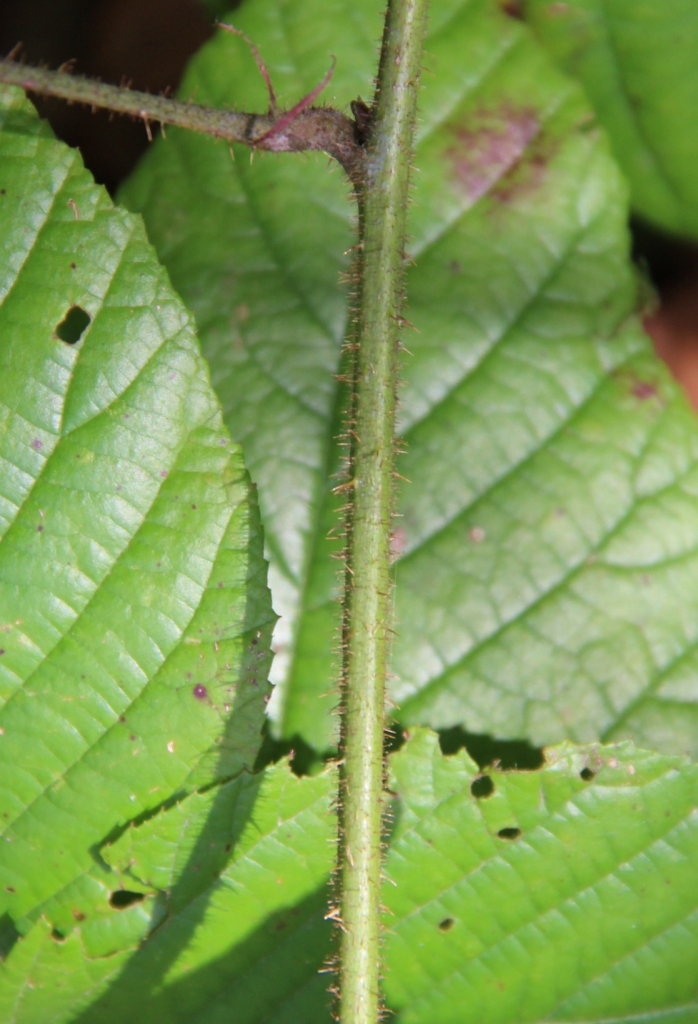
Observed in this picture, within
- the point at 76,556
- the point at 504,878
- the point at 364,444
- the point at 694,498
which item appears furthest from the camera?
the point at 694,498

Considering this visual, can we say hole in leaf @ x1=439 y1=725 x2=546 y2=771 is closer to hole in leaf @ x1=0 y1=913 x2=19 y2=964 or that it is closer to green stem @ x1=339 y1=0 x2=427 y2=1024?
green stem @ x1=339 y1=0 x2=427 y2=1024

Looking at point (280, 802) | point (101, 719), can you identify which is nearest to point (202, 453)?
point (101, 719)

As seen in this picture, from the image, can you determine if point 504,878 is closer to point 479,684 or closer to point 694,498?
point 479,684

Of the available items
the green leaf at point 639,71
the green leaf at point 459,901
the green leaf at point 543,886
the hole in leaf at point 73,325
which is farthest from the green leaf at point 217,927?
the green leaf at point 639,71

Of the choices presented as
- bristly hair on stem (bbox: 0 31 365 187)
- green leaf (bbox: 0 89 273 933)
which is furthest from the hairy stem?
green leaf (bbox: 0 89 273 933)

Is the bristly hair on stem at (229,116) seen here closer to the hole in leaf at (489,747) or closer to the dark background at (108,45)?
the hole in leaf at (489,747)

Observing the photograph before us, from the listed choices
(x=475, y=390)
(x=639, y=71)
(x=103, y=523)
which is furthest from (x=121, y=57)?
(x=103, y=523)

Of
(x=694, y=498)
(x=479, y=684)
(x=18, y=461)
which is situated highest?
(x=694, y=498)
